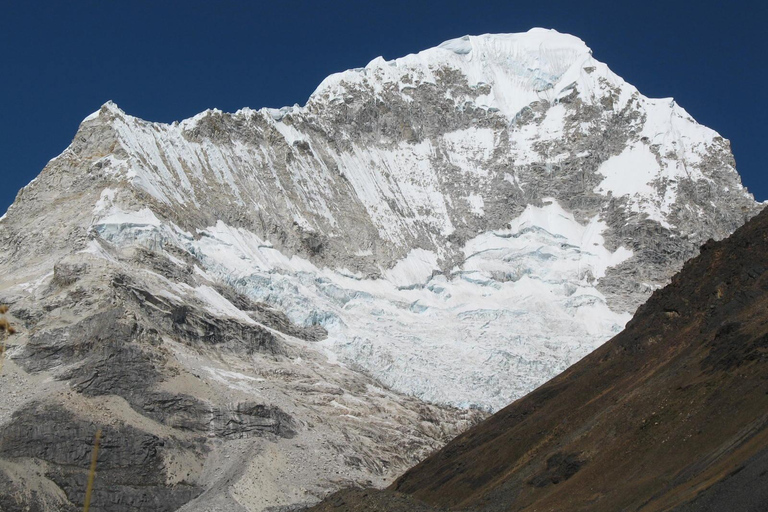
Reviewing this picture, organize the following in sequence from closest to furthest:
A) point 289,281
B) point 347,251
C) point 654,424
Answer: point 654,424, point 289,281, point 347,251

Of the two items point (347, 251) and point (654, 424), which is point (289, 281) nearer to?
point (347, 251)

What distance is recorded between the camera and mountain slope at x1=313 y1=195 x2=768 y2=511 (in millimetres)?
43250

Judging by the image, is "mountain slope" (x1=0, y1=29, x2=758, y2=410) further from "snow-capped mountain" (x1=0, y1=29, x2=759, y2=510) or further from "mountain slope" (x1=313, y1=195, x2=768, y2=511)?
"mountain slope" (x1=313, y1=195, x2=768, y2=511)

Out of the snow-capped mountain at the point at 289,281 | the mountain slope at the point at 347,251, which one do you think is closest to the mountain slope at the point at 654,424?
the snow-capped mountain at the point at 289,281

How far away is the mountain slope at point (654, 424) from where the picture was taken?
43250mm

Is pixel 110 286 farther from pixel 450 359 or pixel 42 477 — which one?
pixel 450 359

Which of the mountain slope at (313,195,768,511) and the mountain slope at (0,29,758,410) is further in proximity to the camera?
the mountain slope at (0,29,758,410)

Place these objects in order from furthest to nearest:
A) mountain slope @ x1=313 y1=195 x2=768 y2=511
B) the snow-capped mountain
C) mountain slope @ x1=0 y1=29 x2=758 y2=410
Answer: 1. mountain slope @ x1=0 y1=29 x2=758 y2=410
2. the snow-capped mountain
3. mountain slope @ x1=313 y1=195 x2=768 y2=511

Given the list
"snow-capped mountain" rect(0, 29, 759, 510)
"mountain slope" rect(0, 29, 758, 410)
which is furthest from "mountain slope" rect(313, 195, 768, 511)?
"mountain slope" rect(0, 29, 758, 410)

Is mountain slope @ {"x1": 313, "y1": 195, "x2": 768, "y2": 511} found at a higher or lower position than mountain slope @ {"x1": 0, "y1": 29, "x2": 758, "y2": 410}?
lower

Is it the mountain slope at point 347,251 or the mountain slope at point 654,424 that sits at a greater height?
the mountain slope at point 347,251

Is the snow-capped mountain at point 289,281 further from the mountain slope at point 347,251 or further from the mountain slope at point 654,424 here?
the mountain slope at point 654,424

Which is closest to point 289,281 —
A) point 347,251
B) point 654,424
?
point 347,251

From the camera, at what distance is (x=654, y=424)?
178 feet
